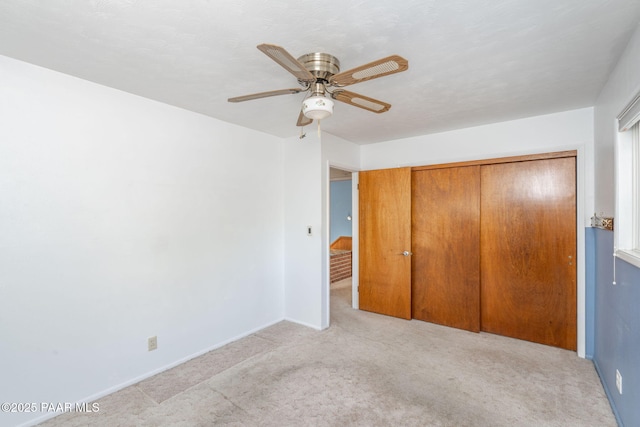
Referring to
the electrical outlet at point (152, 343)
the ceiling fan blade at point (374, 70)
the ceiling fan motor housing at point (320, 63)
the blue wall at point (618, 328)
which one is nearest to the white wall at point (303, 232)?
the electrical outlet at point (152, 343)

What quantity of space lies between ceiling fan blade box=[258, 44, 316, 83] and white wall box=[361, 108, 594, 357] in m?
2.53

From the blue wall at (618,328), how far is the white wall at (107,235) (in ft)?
10.1

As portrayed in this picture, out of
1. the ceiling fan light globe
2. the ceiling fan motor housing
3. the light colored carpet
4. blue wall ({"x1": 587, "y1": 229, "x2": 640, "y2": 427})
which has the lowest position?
the light colored carpet

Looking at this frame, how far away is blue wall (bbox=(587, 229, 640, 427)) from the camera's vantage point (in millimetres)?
1656

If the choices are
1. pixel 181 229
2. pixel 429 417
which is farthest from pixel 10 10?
pixel 429 417

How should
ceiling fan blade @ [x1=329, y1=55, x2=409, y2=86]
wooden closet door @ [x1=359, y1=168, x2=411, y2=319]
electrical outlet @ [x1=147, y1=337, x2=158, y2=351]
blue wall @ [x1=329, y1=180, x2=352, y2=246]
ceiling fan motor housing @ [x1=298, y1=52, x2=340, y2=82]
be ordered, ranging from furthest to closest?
blue wall @ [x1=329, y1=180, x2=352, y2=246] < wooden closet door @ [x1=359, y1=168, x2=411, y2=319] < electrical outlet @ [x1=147, y1=337, x2=158, y2=351] < ceiling fan motor housing @ [x1=298, y1=52, x2=340, y2=82] < ceiling fan blade @ [x1=329, y1=55, x2=409, y2=86]

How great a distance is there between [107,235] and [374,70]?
2243 millimetres

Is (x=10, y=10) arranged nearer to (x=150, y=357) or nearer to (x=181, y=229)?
(x=181, y=229)

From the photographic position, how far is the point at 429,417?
202 centimetres

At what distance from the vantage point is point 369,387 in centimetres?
236

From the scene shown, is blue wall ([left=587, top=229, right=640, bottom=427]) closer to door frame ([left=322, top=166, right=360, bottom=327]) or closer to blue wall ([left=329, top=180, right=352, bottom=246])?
door frame ([left=322, top=166, right=360, bottom=327])

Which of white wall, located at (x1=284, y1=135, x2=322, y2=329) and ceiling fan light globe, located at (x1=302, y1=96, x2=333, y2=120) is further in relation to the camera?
white wall, located at (x1=284, y1=135, x2=322, y2=329)

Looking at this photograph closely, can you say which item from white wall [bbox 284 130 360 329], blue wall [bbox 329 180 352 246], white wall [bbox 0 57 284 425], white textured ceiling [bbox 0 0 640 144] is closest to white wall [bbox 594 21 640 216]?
white textured ceiling [bbox 0 0 640 144]

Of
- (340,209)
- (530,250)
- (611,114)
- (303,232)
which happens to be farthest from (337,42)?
(340,209)
